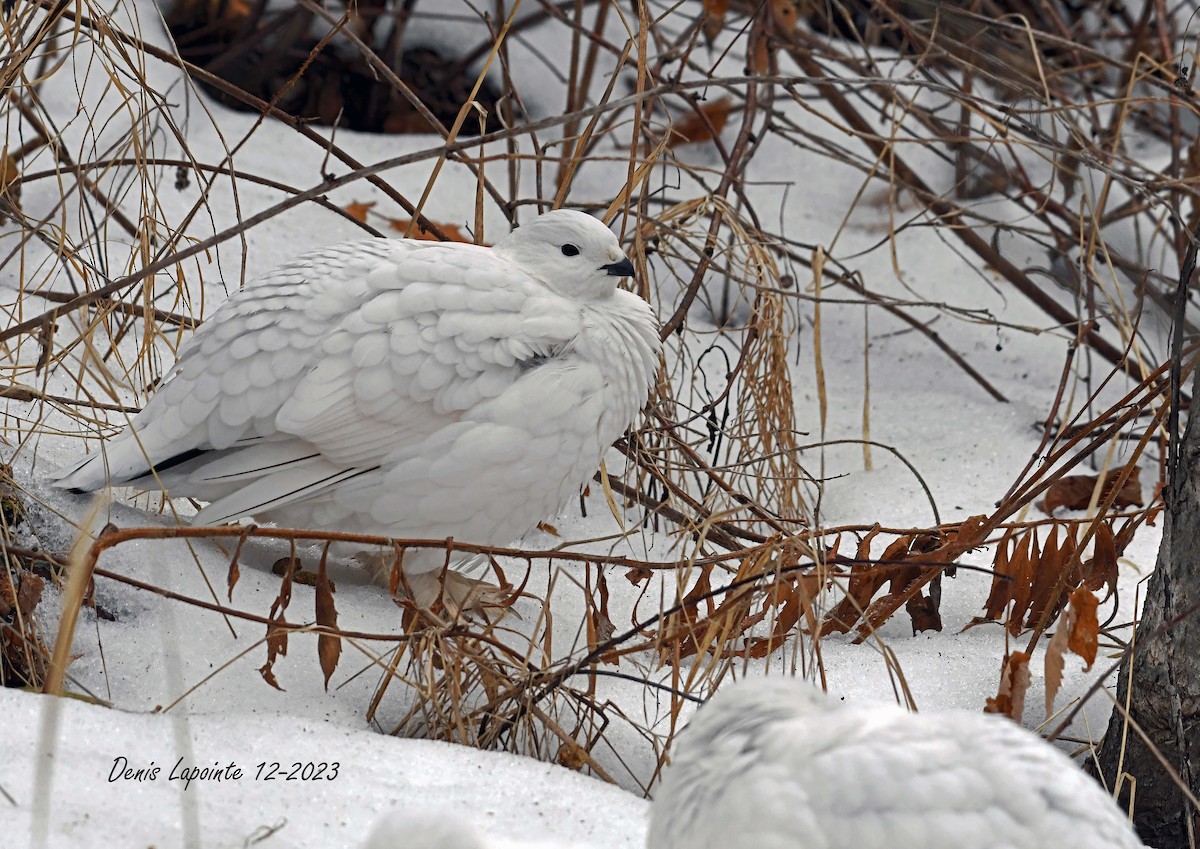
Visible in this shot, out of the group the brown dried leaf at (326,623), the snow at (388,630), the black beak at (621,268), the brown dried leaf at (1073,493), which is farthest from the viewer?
the brown dried leaf at (1073,493)

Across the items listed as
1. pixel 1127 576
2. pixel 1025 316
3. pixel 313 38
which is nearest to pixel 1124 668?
pixel 1127 576

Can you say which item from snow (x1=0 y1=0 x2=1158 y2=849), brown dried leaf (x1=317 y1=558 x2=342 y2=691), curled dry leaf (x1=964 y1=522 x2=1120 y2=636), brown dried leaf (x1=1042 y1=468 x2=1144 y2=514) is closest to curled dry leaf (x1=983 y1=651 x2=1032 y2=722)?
snow (x1=0 y1=0 x2=1158 y2=849)

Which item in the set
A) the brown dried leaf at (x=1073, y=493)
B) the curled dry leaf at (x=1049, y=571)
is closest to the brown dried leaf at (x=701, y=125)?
the brown dried leaf at (x=1073, y=493)

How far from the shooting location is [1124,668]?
2008 millimetres

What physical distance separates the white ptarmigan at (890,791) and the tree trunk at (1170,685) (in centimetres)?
62

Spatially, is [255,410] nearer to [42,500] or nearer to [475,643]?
[42,500]

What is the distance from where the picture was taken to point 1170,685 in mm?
1898

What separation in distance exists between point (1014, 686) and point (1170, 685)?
224 millimetres

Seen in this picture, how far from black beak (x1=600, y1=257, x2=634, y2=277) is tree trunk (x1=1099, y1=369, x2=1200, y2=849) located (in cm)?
110

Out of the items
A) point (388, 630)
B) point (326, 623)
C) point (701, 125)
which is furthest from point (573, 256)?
point (701, 125)

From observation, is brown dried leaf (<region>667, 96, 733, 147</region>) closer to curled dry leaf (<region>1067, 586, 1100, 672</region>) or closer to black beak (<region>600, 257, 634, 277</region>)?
black beak (<region>600, 257, 634, 277</region>)

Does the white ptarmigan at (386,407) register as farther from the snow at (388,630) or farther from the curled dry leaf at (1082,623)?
the curled dry leaf at (1082,623)

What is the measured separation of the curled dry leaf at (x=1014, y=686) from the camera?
1.90 m

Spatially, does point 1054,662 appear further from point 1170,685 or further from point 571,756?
point 571,756
